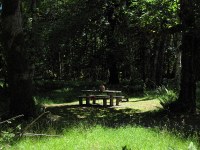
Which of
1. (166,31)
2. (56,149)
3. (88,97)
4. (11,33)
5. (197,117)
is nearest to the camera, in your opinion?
(56,149)

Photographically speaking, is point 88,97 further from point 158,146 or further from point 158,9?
point 158,146

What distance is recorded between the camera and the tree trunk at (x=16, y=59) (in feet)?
40.1

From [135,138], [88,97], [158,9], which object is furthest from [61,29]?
[135,138]

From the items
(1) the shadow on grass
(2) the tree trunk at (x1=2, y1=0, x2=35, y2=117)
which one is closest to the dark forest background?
(2) the tree trunk at (x1=2, y1=0, x2=35, y2=117)

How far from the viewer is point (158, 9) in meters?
15.1

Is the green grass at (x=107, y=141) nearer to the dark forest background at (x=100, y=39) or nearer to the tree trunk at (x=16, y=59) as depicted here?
the tree trunk at (x=16, y=59)

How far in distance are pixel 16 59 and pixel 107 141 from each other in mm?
5492

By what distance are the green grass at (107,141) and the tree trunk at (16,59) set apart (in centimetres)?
359

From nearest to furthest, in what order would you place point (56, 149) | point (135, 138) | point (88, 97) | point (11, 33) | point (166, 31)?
point (56, 149), point (135, 138), point (11, 33), point (166, 31), point (88, 97)

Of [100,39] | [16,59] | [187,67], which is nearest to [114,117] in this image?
[187,67]

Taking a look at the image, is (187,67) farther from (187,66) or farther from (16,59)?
(16,59)

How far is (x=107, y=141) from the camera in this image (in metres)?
8.04

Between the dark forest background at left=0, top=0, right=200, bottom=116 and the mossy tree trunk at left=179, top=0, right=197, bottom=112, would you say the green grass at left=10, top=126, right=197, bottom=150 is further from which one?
the mossy tree trunk at left=179, top=0, right=197, bottom=112

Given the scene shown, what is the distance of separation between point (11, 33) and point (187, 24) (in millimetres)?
6312
